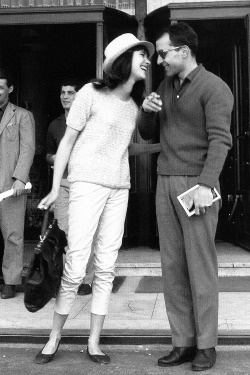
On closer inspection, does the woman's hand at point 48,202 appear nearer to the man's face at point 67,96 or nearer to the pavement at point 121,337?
the pavement at point 121,337

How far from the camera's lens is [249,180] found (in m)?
6.80

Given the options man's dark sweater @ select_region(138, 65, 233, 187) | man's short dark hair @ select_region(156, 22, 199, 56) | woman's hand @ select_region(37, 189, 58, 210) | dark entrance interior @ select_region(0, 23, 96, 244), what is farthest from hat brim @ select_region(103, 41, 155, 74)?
dark entrance interior @ select_region(0, 23, 96, 244)

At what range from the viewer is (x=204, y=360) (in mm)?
3623

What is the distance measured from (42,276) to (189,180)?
40.5 inches

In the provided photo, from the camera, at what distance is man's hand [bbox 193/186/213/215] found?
3.53 metres

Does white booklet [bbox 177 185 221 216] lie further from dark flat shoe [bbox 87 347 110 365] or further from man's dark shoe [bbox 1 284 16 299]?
man's dark shoe [bbox 1 284 16 299]

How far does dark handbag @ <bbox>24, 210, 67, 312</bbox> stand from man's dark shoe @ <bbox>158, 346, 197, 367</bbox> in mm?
767

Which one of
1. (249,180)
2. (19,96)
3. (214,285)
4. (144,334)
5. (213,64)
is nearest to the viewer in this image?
(214,285)

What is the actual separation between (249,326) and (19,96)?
5339 mm

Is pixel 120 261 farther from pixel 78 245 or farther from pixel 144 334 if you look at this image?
pixel 78 245

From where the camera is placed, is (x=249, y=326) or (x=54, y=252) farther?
(x=249, y=326)

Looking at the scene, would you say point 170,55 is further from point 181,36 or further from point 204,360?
point 204,360

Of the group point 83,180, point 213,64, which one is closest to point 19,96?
point 213,64

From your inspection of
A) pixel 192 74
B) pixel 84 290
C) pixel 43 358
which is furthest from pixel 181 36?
pixel 84 290
